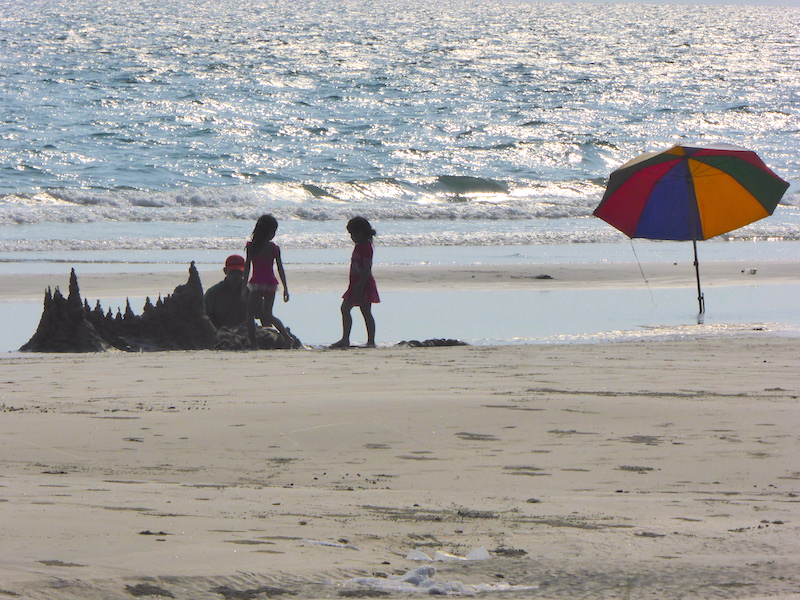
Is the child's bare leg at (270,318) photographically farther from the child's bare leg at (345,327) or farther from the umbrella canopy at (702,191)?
the umbrella canopy at (702,191)

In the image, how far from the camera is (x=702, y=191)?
965 cm

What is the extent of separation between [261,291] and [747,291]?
6273 millimetres

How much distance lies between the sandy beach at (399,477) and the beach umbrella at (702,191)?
2.45 metres

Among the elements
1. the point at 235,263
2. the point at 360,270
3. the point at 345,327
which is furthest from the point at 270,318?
the point at 360,270

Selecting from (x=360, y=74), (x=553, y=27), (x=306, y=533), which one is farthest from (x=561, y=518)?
(x=553, y=27)

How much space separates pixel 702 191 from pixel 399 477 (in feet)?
20.4

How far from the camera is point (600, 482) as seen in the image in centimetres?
430

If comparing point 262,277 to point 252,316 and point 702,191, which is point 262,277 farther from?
point 702,191

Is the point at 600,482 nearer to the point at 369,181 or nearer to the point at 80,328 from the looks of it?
the point at 80,328

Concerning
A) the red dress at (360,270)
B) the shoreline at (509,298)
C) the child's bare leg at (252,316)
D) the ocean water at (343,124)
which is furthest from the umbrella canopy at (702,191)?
the ocean water at (343,124)

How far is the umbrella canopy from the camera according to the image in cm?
962

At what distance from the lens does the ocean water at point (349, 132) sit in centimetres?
1741

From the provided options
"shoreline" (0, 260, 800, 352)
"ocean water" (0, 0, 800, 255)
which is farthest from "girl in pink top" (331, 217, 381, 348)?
"ocean water" (0, 0, 800, 255)

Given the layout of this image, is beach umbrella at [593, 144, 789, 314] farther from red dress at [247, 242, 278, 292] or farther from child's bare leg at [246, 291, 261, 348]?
child's bare leg at [246, 291, 261, 348]
